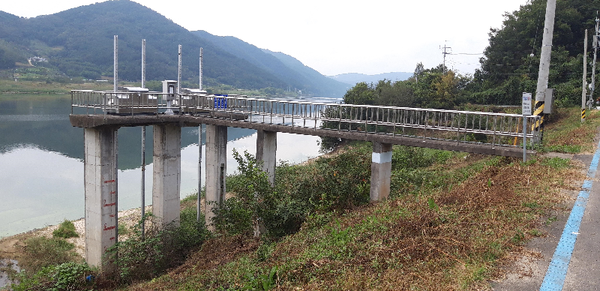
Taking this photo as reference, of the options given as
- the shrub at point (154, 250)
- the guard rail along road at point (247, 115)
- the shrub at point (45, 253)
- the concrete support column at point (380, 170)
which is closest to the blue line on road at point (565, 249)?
the guard rail along road at point (247, 115)

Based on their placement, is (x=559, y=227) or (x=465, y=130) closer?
(x=559, y=227)

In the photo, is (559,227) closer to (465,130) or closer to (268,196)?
(465,130)

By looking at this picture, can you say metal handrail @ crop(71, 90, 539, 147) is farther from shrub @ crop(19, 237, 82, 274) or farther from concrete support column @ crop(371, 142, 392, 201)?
shrub @ crop(19, 237, 82, 274)

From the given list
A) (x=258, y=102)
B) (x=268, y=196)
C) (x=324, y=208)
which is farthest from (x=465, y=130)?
(x=258, y=102)

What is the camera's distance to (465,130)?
1078cm

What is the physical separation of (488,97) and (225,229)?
1279 inches

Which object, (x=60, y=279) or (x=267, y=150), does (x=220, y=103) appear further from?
(x=60, y=279)

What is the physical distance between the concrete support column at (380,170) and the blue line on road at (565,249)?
18.4 ft

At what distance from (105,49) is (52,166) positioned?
116 meters

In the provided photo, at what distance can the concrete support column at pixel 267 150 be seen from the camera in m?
15.6

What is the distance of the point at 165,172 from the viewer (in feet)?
54.1

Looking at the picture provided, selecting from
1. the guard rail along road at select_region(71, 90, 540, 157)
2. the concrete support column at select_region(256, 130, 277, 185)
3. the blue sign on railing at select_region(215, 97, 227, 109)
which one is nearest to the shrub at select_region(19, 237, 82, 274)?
the guard rail along road at select_region(71, 90, 540, 157)

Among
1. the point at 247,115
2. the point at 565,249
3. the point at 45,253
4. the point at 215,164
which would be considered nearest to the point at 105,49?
the point at 45,253

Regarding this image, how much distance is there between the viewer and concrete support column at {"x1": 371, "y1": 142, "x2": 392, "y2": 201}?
13.0 meters
